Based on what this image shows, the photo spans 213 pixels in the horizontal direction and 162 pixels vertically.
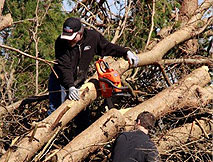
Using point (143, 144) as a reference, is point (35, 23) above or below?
above

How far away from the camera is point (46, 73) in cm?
602

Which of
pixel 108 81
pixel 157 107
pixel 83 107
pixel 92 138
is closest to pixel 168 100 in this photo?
pixel 157 107

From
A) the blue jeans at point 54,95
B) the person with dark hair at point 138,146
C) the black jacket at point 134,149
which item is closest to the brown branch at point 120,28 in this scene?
the blue jeans at point 54,95

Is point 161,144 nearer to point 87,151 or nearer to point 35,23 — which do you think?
point 87,151

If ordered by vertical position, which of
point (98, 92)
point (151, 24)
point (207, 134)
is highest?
point (151, 24)

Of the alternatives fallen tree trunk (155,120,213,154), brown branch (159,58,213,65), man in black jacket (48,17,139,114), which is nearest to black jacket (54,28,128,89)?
man in black jacket (48,17,139,114)

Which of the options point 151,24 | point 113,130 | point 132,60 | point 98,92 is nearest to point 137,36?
point 151,24

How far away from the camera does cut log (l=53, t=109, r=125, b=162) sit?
3.98 m

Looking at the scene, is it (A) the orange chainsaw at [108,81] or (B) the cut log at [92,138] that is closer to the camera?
(B) the cut log at [92,138]

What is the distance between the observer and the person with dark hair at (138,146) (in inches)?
144

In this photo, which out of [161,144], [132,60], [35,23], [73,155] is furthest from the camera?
[35,23]

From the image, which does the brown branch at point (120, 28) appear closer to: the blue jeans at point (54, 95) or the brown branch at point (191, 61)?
the brown branch at point (191, 61)

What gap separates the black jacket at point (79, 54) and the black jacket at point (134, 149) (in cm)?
105

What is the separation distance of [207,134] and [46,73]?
2.52 meters
